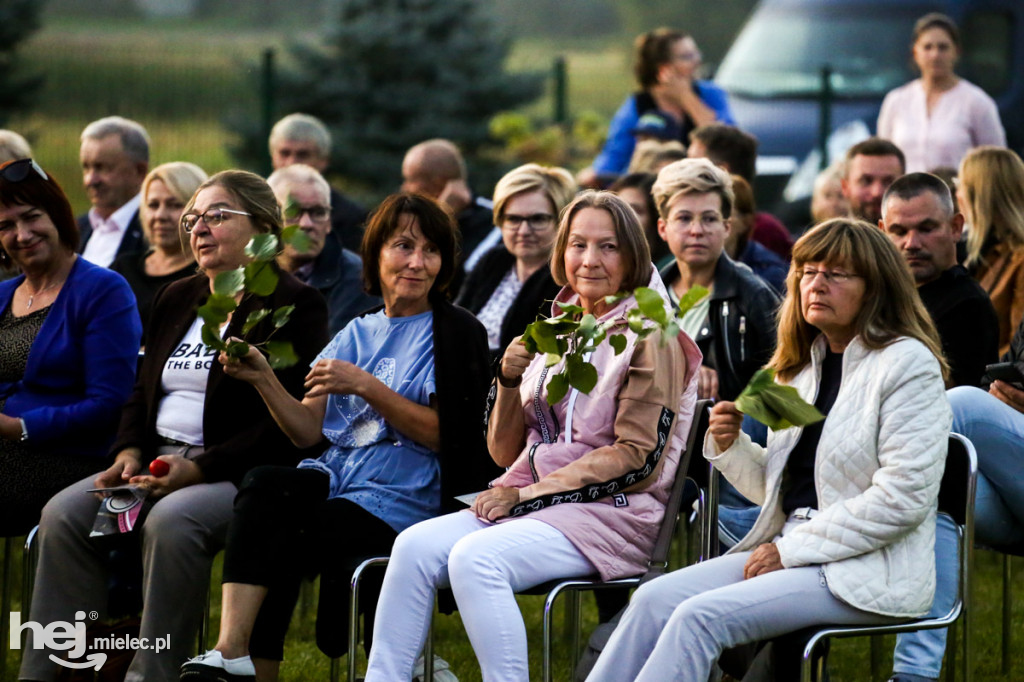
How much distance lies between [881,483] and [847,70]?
28.1 ft

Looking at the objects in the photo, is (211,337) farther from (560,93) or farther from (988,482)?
(560,93)

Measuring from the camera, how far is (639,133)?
26.3 ft

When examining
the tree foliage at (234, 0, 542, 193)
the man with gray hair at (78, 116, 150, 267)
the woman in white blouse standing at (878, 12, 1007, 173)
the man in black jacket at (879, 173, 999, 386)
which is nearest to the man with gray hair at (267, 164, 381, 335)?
the man with gray hair at (78, 116, 150, 267)

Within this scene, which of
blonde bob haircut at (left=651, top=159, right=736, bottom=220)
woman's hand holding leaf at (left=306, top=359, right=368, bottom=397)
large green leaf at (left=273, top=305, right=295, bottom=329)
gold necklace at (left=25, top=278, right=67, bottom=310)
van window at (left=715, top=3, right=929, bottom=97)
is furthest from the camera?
van window at (left=715, top=3, right=929, bottom=97)

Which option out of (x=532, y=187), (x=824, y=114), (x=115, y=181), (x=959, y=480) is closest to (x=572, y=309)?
(x=959, y=480)

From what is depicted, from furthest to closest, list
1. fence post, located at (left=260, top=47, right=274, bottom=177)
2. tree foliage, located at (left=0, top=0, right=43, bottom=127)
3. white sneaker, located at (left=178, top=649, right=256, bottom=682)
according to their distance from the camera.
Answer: tree foliage, located at (left=0, top=0, right=43, bottom=127)
fence post, located at (left=260, top=47, right=274, bottom=177)
white sneaker, located at (left=178, top=649, right=256, bottom=682)

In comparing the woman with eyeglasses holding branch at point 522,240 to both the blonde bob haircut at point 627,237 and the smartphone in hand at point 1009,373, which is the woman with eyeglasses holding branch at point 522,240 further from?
the smartphone in hand at point 1009,373

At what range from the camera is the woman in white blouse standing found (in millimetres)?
7965

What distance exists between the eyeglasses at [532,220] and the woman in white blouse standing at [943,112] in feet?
9.58

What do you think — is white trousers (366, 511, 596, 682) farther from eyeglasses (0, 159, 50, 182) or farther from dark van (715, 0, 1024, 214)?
dark van (715, 0, 1024, 214)

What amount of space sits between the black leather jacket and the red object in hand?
1947mm

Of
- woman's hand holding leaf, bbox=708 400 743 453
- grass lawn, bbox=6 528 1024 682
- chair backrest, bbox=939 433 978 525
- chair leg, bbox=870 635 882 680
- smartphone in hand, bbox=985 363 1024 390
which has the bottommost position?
grass lawn, bbox=6 528 1024 682

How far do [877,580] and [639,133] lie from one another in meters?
4.83

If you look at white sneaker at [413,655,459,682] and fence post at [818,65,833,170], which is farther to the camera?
fence post at [818,65,833,170]
